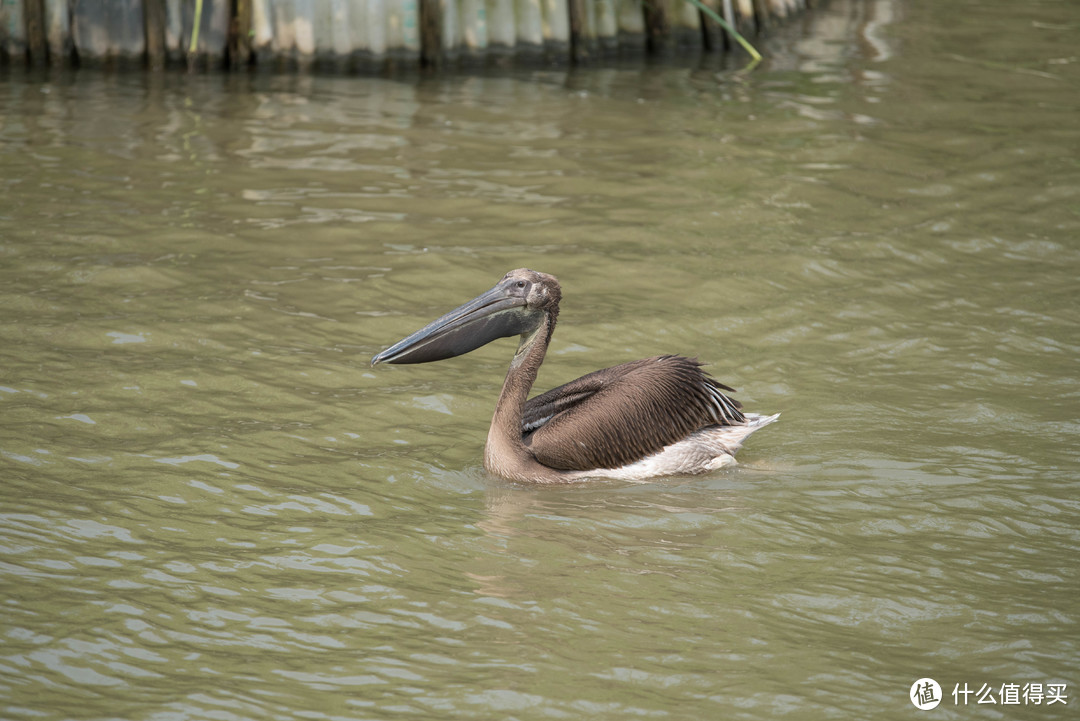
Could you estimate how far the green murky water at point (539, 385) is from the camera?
3938mm

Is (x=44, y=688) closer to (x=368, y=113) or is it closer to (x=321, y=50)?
(x=368, y=113)

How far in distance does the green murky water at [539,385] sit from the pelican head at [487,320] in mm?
477

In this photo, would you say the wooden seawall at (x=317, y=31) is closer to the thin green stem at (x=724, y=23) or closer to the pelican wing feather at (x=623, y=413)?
the thin green stem at (x=724, y=23)

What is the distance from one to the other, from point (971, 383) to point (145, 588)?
4.18 m

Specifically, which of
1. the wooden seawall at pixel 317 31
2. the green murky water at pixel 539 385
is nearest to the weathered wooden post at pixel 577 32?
the wooden seawall at pixel 317 31

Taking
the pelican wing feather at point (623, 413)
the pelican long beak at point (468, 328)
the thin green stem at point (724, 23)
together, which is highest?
the thin green stem at point (724, 23)

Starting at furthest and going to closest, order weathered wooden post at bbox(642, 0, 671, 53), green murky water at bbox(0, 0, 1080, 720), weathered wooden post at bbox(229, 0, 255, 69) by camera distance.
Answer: weathered wooden post at bbox(642, 0, 671, 53), weathered wooden post at bbox(229, 0, 255, 69), green murky water at bbox(0, 0, 1080, 720)

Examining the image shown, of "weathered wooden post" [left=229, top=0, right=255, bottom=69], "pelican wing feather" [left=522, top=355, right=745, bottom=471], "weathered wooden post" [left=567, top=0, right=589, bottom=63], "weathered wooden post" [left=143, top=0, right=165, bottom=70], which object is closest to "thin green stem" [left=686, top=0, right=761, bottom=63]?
"weathered wooden post" [left=567, top=0, right=589, bottom=63]

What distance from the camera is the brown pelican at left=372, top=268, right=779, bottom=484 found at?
5.46m

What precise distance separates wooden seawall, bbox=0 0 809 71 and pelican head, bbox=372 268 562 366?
17.8ft

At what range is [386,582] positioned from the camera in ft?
14.4

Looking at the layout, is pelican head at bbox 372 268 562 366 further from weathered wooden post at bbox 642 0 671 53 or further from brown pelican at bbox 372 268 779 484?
weathered wooden post at bbox 642 0 671 53

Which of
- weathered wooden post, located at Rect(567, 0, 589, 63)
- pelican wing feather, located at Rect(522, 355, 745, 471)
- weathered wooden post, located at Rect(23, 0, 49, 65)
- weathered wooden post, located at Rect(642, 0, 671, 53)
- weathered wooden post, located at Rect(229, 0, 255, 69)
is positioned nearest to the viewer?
Result: pelican wing feather, located at Rect(522, 355, 745, 471)

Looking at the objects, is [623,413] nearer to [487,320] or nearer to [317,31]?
[487,320]
